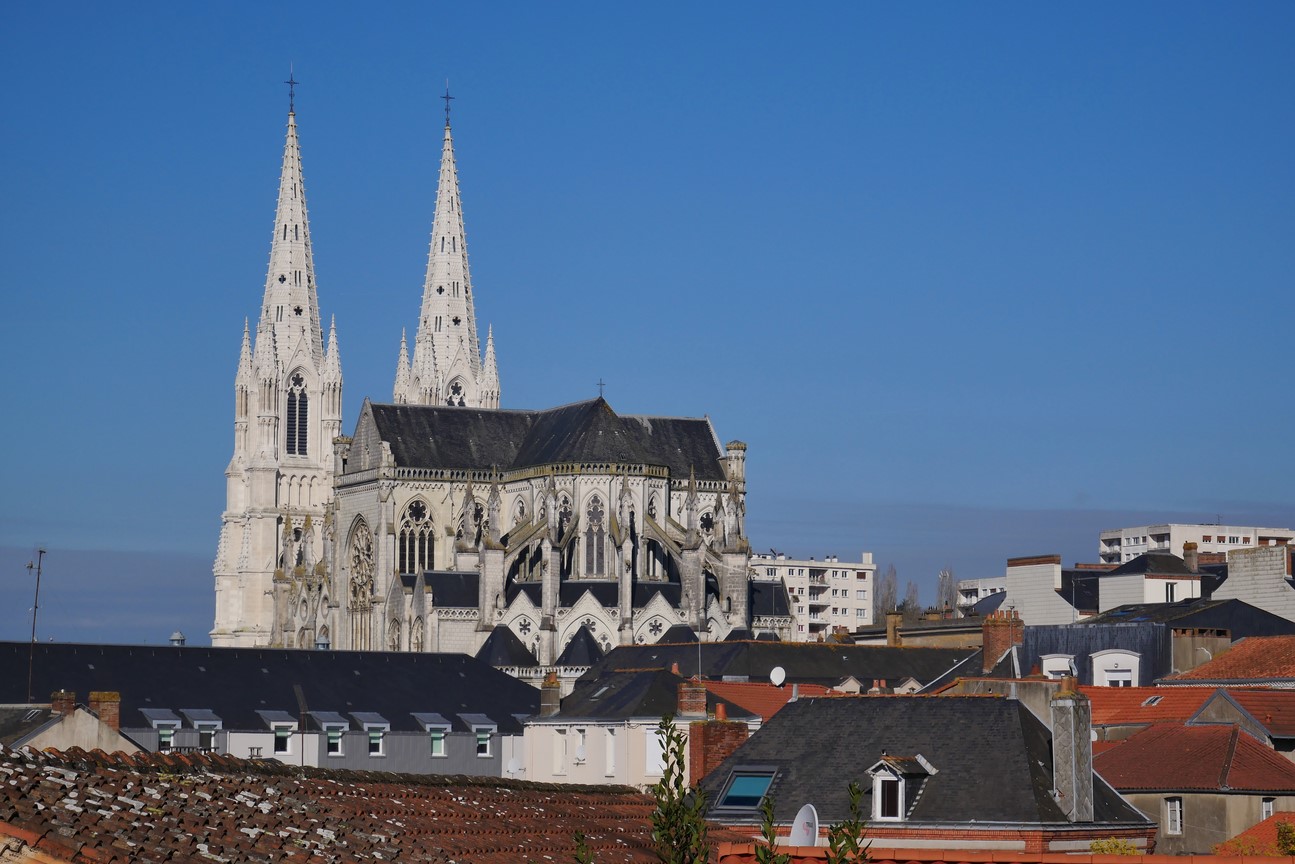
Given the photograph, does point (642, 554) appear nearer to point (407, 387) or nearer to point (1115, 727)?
point (407, 387)

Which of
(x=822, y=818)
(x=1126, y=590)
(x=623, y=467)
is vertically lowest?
(x=822, y=818)

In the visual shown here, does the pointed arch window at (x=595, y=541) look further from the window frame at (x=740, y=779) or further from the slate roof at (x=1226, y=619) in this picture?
the window frame at (x=740, y=779)

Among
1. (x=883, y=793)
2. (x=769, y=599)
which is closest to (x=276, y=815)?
(x=883, y=793)

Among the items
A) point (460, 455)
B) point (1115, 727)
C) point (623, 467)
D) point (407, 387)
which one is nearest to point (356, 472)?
point (460, 455)

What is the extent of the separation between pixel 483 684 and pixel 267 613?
81739 mm

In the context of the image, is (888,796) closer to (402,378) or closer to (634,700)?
(634,700)

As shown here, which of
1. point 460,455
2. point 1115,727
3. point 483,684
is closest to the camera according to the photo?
point 1115,727

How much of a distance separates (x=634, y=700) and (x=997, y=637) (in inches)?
536

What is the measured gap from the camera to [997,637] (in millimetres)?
61156

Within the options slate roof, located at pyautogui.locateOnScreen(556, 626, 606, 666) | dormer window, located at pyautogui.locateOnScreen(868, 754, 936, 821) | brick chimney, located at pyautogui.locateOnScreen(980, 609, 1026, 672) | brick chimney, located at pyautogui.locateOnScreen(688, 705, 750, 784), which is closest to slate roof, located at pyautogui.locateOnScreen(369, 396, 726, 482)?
slate roof, located at pyautogui.locateOnScreen(556, 626, 606, 666)

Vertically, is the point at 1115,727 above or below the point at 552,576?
below

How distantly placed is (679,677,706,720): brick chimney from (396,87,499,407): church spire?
106 metres

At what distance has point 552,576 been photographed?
347ft

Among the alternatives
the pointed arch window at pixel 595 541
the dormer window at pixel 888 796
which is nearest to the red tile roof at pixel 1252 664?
the dormer window at pixel 888 796
